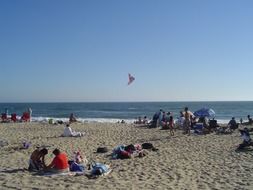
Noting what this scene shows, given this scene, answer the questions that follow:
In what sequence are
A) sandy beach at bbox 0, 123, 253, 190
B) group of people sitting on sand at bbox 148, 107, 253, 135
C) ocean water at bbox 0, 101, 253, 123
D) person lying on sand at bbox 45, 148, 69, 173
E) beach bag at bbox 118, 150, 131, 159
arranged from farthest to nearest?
ocean water at bbox 0, 101, 253, 123, group of people sitting on sand at bbox 148, 107, 253, 135, beach bag at bbox 118, 150, 131, 159, person lying on sand at bbox 45, 148, 69, 173, sandy beach at bbox 0, 123, 253, 190

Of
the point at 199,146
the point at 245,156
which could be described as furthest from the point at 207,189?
the point at 199,146

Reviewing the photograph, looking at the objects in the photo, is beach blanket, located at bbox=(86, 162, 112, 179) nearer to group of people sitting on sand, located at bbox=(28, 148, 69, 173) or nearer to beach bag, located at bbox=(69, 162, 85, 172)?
beach bag, located at bbox=(69, 162, 85, 172)

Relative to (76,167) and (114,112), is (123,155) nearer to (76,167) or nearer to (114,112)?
(76,167)

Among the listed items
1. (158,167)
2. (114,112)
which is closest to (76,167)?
(158,167)

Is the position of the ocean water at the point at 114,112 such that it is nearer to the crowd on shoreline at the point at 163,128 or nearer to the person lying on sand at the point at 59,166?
the crowd on shoreline at the point at 163,128

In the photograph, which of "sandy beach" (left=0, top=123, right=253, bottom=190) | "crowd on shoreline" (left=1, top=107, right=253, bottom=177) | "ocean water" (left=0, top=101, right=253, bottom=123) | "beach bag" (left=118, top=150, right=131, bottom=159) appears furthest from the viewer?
"ocean water" (left=0, top=101, right=253, bottom=123)

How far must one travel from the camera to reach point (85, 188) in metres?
8.67

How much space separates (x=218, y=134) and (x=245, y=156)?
7.26 metres

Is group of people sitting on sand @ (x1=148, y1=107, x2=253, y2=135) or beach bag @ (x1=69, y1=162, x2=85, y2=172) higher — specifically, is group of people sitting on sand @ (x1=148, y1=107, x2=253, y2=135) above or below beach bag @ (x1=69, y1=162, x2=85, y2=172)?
above

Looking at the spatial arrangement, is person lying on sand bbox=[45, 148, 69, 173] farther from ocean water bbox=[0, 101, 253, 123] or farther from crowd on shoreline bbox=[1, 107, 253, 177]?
ocean water bbox=[0, 101, 253, 123]

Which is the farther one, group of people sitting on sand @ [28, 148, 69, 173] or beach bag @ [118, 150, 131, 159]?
beach bag @ [118, 150, 131, 159]

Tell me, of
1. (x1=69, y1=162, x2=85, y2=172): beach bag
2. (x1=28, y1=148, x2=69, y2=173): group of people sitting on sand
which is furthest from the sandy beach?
(x1=69, y1=162, x2=85, y2=172): beach bag

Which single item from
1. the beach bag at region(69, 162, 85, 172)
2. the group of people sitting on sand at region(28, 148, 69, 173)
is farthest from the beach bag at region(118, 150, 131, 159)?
the group of people sitting on sand at region(28, 148, 69, 173)

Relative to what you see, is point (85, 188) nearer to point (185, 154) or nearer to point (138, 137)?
point (185, 154)
